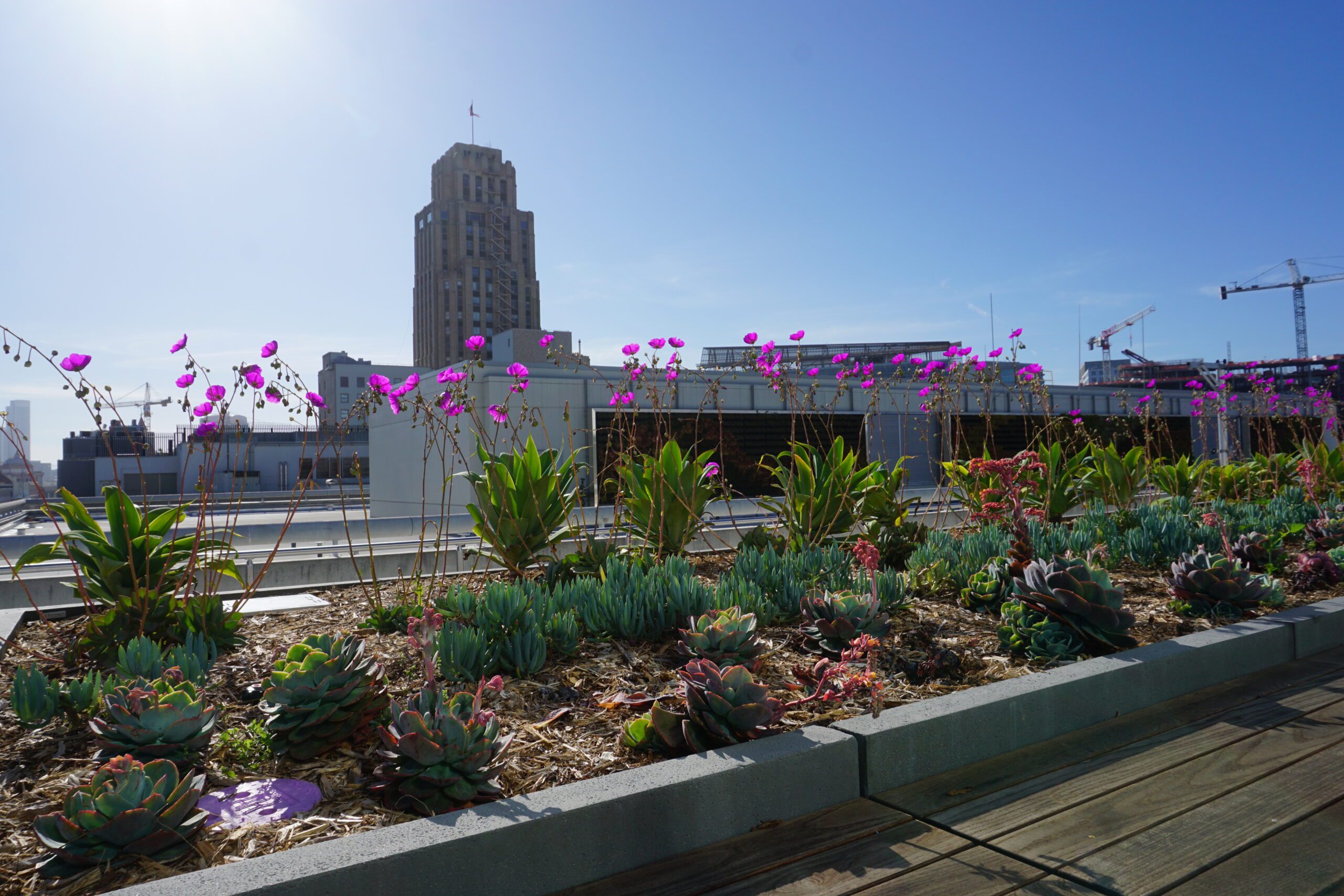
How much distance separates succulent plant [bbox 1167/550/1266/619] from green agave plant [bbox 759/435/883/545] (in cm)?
157

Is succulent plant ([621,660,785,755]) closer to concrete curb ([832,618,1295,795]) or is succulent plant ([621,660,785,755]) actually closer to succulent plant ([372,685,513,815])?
concrete curb ([832,618,1295,795])

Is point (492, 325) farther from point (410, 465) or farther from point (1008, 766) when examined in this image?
point (1008, 766)

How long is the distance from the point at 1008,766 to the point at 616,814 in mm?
1152

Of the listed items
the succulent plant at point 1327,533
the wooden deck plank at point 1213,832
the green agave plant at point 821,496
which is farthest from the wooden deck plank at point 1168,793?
the succulent plant at point 1327,533

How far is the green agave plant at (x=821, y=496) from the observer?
433 cm

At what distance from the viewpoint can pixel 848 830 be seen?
179cm

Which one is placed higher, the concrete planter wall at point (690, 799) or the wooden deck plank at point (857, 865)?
the concrete planter wall at point (690, 799)

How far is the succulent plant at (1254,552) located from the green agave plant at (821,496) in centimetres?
192

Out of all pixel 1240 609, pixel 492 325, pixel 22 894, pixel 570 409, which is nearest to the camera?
pixel 22 894

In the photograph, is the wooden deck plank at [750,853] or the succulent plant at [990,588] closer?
the wooden deck plank at [750,853]

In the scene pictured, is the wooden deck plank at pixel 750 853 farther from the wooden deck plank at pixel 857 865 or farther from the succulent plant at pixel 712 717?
the succulent plant at pixel 712 717

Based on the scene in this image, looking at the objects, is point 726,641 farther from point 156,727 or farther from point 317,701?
point 156,727

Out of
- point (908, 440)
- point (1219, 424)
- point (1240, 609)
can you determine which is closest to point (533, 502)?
point (1240, 609)

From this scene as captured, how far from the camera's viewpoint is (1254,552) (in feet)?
13.8
